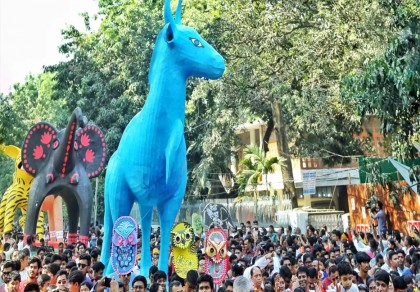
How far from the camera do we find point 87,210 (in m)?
14.6

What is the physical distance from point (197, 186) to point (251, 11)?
355 inches

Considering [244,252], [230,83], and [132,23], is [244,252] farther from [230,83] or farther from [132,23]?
[132,23]

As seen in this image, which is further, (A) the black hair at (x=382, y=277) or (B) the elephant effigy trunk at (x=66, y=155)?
(B) the elephant effigy trunk at (x=66, y=155)

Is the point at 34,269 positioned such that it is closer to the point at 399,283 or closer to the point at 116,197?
the point at 116,197

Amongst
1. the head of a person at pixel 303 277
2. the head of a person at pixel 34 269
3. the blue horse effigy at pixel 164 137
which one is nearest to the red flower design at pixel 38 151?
the blue horse effigy at pixel 164 137

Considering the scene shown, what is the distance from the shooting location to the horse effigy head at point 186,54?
362 inches

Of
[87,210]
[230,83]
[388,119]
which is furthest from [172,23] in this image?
[230,83]

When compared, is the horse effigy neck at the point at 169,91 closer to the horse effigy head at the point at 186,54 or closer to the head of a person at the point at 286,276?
the horse effigy head at the point at 186,54

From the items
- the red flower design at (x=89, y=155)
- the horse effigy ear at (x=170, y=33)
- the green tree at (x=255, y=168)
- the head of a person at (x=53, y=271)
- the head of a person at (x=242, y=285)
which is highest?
the green tree at (x=255, y=168)

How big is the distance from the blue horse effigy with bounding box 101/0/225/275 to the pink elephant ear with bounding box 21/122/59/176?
627 cm

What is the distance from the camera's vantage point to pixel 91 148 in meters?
15.6

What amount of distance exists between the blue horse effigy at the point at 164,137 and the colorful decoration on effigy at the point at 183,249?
124 millimetres

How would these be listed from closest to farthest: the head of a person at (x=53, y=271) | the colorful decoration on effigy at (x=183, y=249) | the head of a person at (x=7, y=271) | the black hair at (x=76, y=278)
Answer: the black hair at (x=76, y=278)
the head of a person at (x=7, y=271)
the head of a person at (x=53, y=271)
the colorful decoration on effigy at (x=183, y=249)

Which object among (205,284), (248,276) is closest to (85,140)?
(248,276)
